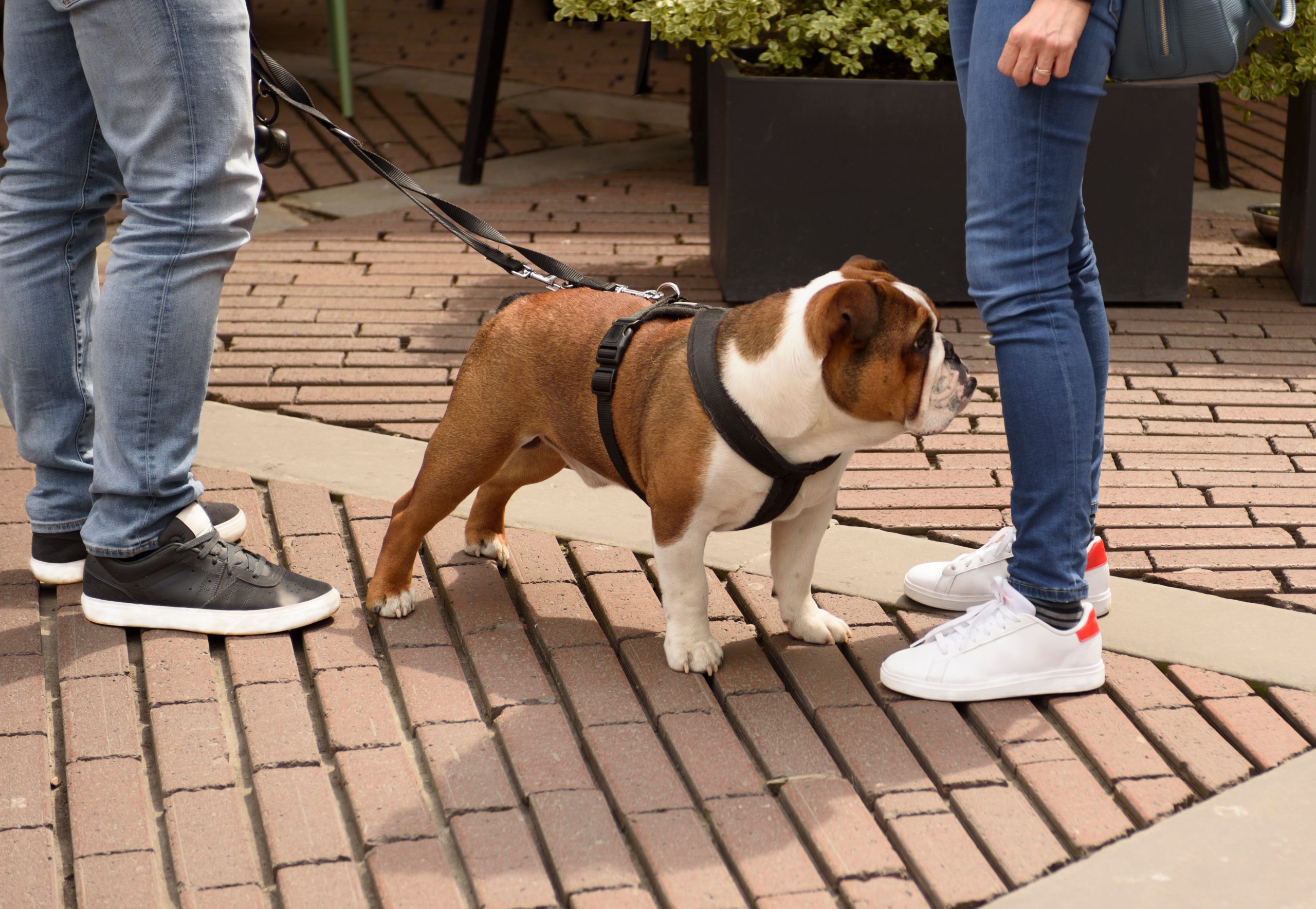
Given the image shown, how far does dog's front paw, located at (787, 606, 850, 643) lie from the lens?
3.17 metres

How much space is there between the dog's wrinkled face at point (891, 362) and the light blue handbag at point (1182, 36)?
625 mm

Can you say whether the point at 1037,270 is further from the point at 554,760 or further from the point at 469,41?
the point at 469,41

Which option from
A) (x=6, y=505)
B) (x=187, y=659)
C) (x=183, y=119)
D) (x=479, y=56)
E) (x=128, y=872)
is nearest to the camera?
(x=128, y=872)

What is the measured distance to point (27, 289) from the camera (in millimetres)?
3152

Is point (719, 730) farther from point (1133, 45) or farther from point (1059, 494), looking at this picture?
point (1133, 45)

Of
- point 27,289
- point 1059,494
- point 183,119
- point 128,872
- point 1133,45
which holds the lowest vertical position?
point 128,872

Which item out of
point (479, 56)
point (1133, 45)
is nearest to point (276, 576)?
point (1133, 45)

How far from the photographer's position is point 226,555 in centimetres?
324

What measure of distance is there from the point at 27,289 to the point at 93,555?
626 mm

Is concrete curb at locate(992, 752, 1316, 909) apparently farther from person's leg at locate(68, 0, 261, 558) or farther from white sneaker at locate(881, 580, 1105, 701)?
person's leg at locate(68, 0, 261, 558)

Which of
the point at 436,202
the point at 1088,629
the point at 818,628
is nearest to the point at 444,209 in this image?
the point at 436,202

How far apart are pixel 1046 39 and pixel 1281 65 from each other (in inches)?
141

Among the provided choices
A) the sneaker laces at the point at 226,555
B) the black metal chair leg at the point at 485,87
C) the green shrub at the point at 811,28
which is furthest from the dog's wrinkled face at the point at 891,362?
the black metal chair leg at the point at 485,87

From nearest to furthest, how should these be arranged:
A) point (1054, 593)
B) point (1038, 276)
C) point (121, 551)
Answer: point (1038, 276) < point (1054, 593) < point (121, 551)
